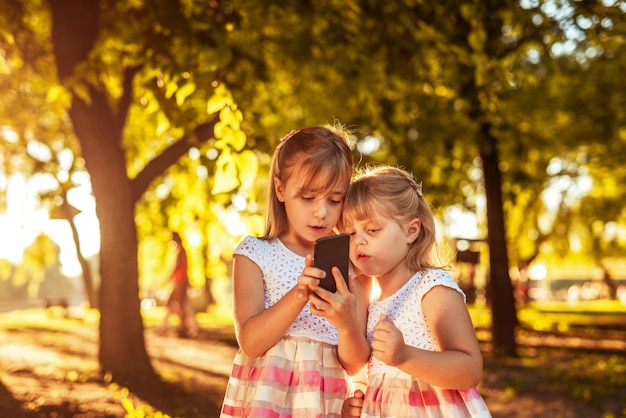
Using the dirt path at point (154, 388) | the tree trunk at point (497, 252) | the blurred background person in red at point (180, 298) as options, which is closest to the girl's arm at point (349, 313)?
the dirt path at point (154, 388)

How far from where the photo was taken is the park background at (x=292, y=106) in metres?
6.33

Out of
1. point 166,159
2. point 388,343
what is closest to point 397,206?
point 388,343

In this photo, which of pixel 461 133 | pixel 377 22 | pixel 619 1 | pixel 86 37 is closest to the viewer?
pixel 619 1

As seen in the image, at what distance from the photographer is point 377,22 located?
321 inches

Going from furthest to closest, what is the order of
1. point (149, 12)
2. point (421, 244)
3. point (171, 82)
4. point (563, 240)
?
1. point (563, 240)
2. point (149, 12)
3. point (171, 82)
4. point (421, 244)

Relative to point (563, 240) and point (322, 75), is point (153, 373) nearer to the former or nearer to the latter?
point (322, 75)

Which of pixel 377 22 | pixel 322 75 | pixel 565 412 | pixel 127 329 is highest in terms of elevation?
pixel 322 75

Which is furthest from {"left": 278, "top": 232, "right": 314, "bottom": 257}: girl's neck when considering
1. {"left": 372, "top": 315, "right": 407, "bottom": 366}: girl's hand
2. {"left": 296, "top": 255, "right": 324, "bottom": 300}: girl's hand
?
{"left": 372, "top": 315, "right": 407, "bottom": 366}: girl's hand

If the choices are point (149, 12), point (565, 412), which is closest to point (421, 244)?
point (149, 12)

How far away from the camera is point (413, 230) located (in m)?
2.97

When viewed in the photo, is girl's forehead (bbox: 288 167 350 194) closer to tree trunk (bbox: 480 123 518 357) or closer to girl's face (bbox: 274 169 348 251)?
girl's face (bbox: 274 169 348 251)

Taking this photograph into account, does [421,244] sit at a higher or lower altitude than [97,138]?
lower

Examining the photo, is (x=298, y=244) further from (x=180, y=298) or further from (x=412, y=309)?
(x=180, y=298)

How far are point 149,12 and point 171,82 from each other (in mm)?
1860
